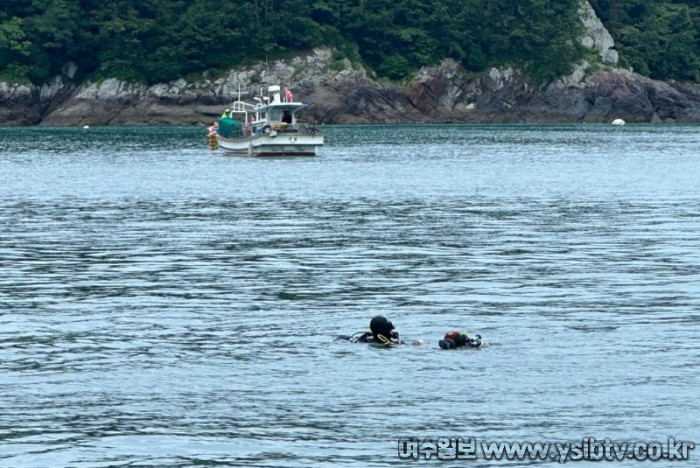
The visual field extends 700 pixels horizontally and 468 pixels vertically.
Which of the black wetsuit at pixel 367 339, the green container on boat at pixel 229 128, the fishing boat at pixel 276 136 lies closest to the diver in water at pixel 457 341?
the black wetsuit at pixel 367 339

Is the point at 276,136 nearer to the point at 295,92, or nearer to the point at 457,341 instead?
the point at 295,92

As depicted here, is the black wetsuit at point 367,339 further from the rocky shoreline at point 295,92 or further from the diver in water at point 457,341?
the rocky shoreline at point 295,92

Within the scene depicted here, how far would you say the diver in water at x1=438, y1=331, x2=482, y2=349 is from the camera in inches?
1141

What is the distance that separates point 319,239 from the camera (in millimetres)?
49844

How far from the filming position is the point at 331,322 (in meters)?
32.7

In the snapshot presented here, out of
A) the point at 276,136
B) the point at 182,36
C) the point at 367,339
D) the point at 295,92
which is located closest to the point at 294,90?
the point at 295,92

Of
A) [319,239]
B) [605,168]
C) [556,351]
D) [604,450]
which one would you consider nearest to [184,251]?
[319,239]

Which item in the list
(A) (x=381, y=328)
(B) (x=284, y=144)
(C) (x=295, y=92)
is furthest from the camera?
(C) (x=295, y=92)

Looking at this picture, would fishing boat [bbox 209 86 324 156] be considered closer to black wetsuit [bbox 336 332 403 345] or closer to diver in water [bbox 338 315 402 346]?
black wetsuit [bbox 336 332 403 345]

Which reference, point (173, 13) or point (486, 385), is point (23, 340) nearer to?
point (486, 385)

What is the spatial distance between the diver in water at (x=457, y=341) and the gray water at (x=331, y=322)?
A: 0.25 meters

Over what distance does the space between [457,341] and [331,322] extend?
4347 mm

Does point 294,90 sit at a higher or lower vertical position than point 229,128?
lower

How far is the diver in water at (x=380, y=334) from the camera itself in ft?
96.8
